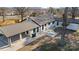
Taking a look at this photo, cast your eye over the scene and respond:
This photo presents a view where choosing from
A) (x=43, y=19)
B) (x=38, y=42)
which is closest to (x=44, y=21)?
(x=43, y=19)

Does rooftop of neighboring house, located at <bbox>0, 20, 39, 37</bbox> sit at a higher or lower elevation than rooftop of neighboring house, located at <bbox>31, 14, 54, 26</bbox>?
lower

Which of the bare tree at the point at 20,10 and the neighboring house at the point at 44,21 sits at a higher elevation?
the bare tree at the point at 20,10

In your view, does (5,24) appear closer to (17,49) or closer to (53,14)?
(17,49)

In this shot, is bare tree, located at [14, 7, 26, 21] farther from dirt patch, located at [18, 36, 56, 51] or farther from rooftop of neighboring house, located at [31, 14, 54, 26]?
dirt patch, located at [18, 36, 56, 51]

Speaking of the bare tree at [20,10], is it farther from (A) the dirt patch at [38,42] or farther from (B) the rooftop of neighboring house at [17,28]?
(A) the dirt patch at [38,42]

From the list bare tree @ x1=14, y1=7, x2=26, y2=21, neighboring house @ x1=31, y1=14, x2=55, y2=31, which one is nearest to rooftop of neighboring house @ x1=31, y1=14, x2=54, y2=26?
neighboring house @ x1=31, y1=14, x2=55, y2=31

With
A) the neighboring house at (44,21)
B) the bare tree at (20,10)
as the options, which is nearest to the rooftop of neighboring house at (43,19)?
the neighboring house at (44,21)

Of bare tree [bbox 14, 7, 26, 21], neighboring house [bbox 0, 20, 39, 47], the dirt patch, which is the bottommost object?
the dirt patch
